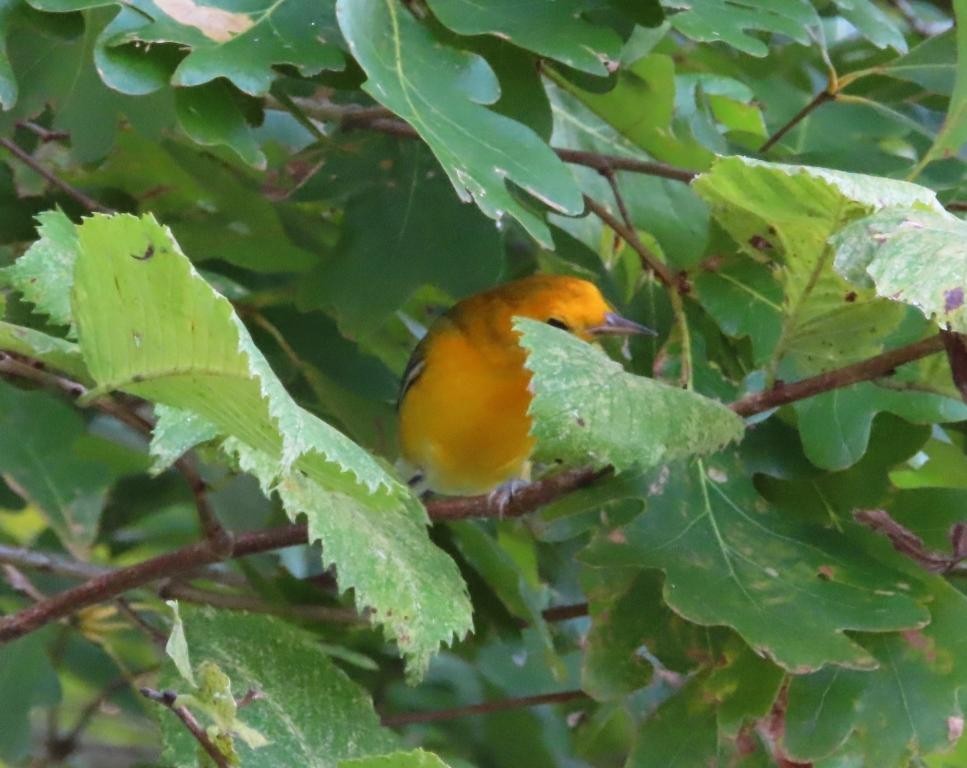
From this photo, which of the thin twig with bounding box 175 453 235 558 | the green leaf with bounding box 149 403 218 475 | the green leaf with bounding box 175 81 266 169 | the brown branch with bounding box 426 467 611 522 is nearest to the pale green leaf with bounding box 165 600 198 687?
the green leaf with bounding box 149 403 218 475

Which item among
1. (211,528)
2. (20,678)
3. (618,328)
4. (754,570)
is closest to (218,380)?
Answer: (211,528)

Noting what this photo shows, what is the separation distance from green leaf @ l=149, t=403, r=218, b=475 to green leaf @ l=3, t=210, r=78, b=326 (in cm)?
15

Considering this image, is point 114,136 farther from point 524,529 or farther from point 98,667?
point 98,667

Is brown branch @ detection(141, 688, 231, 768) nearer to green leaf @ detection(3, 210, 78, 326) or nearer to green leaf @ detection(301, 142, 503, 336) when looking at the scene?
green leaf @ detection(3, 210, 78, 326)

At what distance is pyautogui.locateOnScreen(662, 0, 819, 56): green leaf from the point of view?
4.75ft

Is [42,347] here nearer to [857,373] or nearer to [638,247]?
[857,373]

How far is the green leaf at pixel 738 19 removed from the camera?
1.45 m

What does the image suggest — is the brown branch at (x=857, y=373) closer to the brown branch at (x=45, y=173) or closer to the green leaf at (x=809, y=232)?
the green leaf at (x=809, y=232)

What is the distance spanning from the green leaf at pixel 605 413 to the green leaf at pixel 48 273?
40cm

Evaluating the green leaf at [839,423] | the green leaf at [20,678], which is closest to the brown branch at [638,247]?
the green leaf at [839,423]

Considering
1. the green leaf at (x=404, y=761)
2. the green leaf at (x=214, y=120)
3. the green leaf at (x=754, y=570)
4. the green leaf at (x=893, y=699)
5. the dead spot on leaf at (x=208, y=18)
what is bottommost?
the green leaf at (x=893, y=699)

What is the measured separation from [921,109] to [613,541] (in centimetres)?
97

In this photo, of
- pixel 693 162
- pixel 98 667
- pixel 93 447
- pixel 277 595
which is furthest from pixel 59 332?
pixel 98 667

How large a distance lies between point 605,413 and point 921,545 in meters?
0.57
